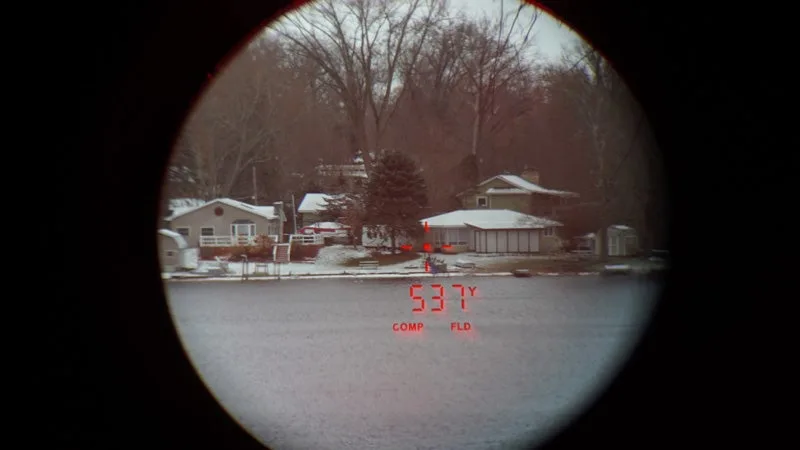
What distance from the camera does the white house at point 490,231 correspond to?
663 cm

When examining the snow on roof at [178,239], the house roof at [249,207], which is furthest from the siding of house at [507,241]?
the snow on roof at [178,239]

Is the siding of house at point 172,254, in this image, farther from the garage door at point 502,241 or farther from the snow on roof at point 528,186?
the snow on roof at point 528,186

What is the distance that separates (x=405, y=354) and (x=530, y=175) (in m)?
2.96

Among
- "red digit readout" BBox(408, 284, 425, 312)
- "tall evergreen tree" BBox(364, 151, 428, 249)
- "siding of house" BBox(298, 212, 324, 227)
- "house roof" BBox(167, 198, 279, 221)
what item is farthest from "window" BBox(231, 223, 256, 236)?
"red digit readout" BBox(408, 284, 425, 312)

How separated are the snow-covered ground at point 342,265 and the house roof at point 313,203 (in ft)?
1.67

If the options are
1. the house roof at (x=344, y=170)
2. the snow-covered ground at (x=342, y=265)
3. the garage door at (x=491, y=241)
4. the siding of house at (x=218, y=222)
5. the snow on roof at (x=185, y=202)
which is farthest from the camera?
the house roof at (x=344, y=170)

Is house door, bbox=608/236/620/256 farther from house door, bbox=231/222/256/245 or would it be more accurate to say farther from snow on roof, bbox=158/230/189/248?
snow on roof, bbox=158/230/189/248

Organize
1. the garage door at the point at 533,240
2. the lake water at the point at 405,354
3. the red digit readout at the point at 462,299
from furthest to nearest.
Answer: the garage door at the point at 533,240, the red digit readout at the point at 462,299, the lake water at the point at 405,354

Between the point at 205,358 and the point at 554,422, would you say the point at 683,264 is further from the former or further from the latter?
the point at 205,358

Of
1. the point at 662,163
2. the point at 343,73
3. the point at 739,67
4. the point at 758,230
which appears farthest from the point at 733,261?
the point at 343,73

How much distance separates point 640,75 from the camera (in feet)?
9.84

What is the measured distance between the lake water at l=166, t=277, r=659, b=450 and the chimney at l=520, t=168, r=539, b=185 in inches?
47.6

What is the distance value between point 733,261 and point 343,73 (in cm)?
590

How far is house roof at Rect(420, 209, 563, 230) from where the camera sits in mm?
6703
